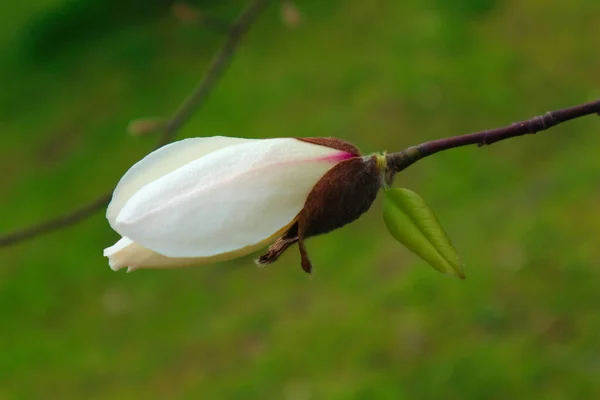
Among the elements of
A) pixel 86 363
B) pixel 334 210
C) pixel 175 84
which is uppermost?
pixel 334 210

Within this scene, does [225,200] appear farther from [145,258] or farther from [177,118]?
[177,118]

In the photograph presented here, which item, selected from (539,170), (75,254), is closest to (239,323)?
(75,254)

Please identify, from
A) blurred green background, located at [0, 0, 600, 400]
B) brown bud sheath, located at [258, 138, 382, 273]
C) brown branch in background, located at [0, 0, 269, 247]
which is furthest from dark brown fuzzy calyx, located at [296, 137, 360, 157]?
blurred green background, located at [0, 0, 600, 400]

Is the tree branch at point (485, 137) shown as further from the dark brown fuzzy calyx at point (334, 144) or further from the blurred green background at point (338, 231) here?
the blurred green background at point (338, 231)

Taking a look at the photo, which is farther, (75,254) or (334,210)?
(75,254)

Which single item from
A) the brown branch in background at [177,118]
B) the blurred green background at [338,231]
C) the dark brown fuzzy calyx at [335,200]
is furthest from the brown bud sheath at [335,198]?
the blurred green background at [338,231]

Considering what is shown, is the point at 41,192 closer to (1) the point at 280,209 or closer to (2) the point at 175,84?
(2) the point at 175,84
